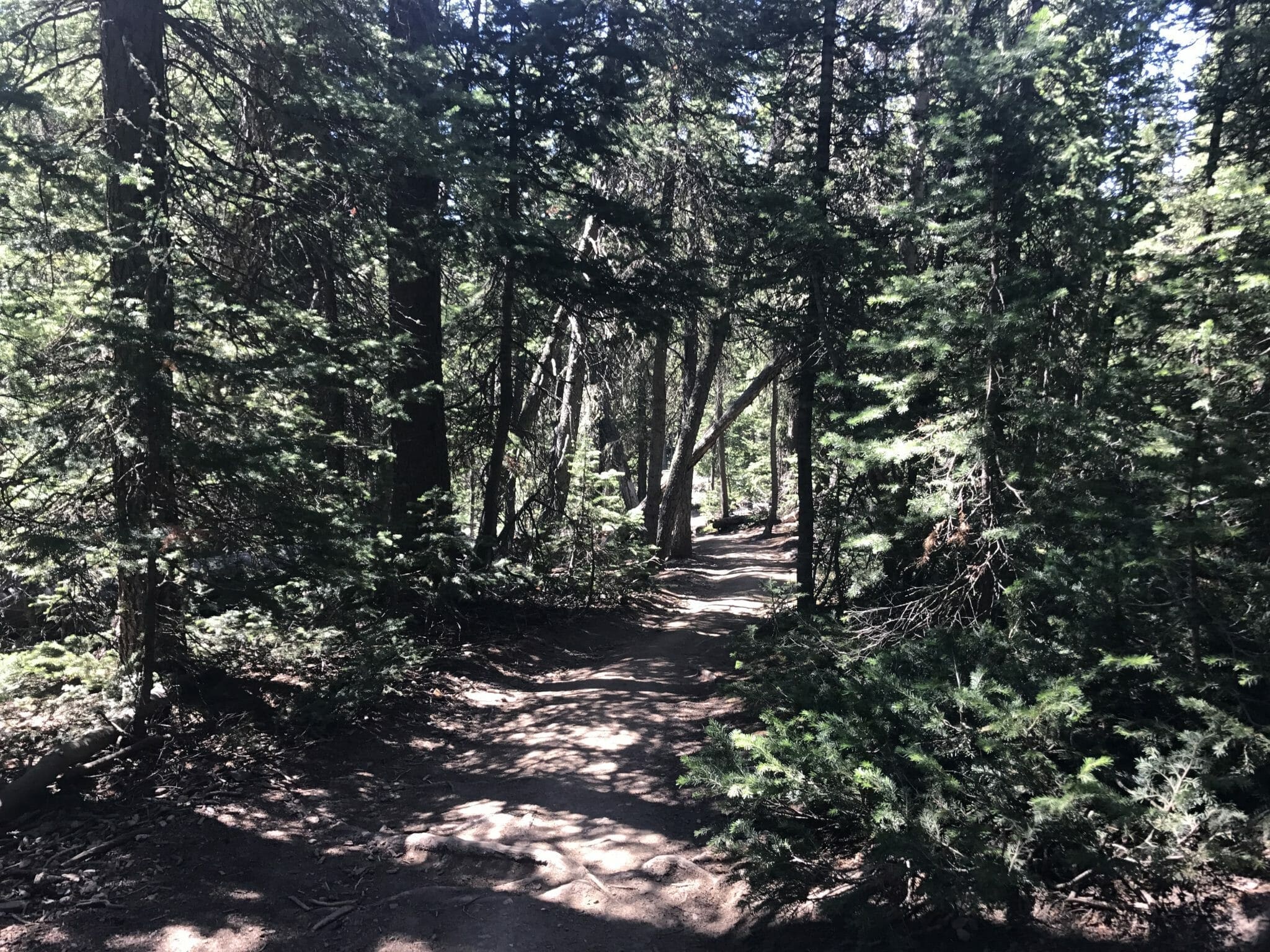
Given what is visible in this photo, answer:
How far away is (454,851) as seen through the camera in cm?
525

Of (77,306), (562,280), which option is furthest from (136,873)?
(562,280)

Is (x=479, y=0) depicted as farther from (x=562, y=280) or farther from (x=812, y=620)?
(x=812, y=620)

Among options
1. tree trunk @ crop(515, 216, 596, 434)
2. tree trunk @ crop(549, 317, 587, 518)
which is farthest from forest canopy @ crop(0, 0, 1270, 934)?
tree trunk @ crop(515, 216, 596, 434)

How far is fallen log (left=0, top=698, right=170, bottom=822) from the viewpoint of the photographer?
520cm

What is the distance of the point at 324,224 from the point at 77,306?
242 centimetres

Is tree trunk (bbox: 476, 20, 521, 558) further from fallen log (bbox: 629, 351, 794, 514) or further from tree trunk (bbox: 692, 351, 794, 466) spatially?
tree trunk (bbox: 692, 351, 794, 466)

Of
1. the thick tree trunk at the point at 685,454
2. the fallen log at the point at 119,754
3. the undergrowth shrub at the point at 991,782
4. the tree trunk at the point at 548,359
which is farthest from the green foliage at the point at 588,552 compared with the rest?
Result: the undergrowth shrub at the point at 991,782

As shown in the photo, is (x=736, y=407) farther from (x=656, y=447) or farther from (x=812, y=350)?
(x=812, y=350)

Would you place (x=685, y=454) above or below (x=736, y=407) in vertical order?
below

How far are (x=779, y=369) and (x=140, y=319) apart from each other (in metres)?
9.88

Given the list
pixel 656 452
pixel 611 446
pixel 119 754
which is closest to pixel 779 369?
pixel 611 446

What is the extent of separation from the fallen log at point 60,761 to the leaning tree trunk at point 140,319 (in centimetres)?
25

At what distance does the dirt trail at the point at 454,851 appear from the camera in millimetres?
4305

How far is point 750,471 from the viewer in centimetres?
3831
